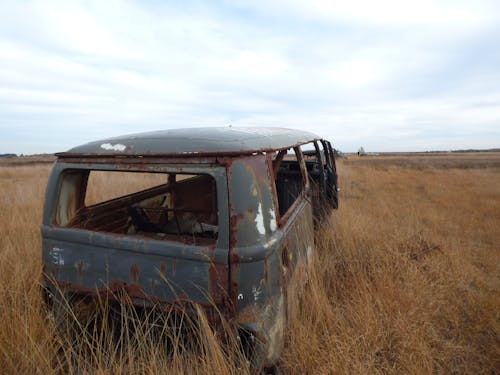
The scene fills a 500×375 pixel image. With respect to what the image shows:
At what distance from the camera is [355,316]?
232 cm

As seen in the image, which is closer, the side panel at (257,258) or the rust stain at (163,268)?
the side panel at (257,258)

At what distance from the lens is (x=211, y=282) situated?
1.47 metres

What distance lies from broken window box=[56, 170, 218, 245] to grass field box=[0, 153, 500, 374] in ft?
2.22

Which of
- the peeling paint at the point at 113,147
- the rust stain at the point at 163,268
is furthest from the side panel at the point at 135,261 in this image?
the peeling paint at the point at 113,147

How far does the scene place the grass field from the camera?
5.65 feet

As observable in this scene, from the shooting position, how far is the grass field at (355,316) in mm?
1721

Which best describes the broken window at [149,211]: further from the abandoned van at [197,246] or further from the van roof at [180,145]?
the van roof at [180,145]

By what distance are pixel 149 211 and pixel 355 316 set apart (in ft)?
6.85

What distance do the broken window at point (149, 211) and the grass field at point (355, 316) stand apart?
2.22 ft

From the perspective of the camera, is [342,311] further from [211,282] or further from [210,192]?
[210,192]

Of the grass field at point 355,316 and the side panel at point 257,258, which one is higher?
the side panel at point 257,258

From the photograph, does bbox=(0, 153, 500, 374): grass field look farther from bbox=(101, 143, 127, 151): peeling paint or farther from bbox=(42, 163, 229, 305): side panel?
bbox=(101, 143, 127, 151): peeling paint

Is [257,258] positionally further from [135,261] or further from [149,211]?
[149,211]

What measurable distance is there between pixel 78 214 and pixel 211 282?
1196 millimetres
